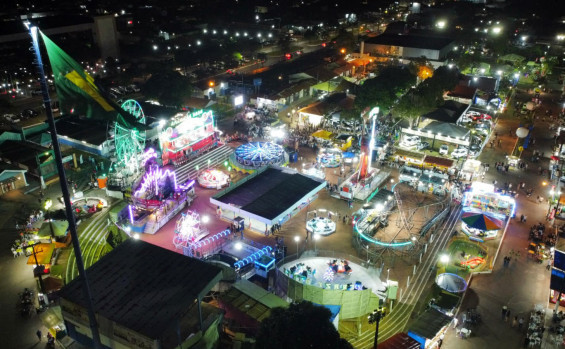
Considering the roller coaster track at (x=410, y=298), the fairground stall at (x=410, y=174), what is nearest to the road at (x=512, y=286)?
the roller coaster track at (x=410, y=298)

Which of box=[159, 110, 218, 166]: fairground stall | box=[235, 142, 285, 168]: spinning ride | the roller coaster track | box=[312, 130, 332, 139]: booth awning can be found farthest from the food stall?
box=[159, 110, 218, 166]: fairground stall

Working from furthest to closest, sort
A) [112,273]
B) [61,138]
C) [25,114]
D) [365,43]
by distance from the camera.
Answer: [365,43] → [25,114] → [61,138] → [112,273]

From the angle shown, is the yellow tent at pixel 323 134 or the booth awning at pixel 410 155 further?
the yellow tent at pixel 323 134

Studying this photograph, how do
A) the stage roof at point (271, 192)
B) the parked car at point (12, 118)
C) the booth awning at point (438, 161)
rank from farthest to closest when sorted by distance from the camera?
→ 1. the parked car at point (12, 118)
2. the booth awning at point (438, 161)
3. the stage roof at point (271, 192)

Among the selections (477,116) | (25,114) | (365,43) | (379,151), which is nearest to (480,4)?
(365,43)

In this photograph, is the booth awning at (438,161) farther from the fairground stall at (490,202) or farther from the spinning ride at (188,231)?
the spinning ride at (188,231)

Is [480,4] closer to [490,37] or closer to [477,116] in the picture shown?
[490,37]

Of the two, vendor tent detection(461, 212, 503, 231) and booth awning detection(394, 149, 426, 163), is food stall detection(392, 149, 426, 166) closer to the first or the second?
booth awning detection(394, 149, 426, 163)
